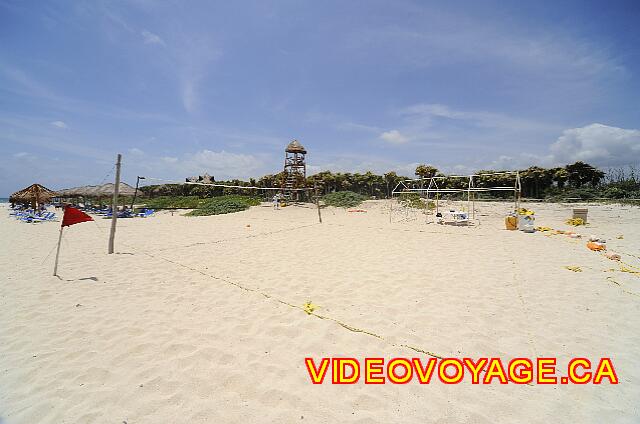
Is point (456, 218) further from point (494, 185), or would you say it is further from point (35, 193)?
point (35, 193)

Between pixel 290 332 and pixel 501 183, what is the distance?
3698 centimetres

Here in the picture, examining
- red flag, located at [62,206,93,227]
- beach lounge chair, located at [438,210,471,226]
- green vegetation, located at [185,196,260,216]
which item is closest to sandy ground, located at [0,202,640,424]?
red flag, located at [62,206,93,227]

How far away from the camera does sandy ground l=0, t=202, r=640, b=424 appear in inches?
90.7

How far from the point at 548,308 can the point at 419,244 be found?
4.64m

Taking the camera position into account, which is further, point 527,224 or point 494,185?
point 494,185

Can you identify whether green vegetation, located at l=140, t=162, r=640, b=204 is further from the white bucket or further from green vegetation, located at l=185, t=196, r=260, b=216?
the white bucket

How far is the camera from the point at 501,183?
3303cm

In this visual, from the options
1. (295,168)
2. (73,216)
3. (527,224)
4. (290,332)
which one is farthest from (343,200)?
(290,332)

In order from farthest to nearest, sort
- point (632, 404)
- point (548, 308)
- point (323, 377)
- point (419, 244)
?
point (419, 244)
point (548, 308)
point (323, 377)
point (632, 404)

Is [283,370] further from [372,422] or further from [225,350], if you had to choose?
[372,422]

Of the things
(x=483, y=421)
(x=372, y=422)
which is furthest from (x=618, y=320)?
(x=372, y=422)

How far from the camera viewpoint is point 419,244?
8703mm

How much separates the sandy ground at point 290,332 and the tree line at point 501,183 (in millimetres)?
20004

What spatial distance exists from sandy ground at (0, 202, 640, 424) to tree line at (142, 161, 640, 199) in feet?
65.6
